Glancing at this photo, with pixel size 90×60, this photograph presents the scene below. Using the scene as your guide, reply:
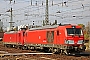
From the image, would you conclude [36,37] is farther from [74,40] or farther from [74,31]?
[74,40]

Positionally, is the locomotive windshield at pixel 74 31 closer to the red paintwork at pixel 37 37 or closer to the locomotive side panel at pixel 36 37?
the red paintwork at pixel 37 37

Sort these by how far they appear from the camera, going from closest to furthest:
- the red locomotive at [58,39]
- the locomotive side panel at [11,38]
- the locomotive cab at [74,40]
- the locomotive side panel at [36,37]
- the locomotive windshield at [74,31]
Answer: the locomotive cab at [74,40] < the red locomotive at [58,39] < the locomotive windshield at [74,31] < the locomotive side panel at [36,37] < the locomotive side panel at [11,38]

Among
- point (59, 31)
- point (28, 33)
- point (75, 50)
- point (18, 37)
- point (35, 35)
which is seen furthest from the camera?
point (18, 37)

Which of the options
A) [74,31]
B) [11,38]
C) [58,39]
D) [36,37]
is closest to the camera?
[74,31]

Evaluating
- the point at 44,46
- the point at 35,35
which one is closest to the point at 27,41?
the point at 35,35

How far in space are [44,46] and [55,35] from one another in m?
3.67

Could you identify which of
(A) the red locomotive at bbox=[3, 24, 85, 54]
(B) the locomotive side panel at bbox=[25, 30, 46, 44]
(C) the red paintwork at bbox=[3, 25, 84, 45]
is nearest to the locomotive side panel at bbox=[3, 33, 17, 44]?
(C) the red paintwork at bbox=[3, 25, 84, 45]

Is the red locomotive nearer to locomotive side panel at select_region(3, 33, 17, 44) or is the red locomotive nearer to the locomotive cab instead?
the locomotive cab

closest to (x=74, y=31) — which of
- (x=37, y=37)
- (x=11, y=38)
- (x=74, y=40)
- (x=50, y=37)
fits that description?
(x=74, y=40)

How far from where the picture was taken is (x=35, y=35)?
32.6 m

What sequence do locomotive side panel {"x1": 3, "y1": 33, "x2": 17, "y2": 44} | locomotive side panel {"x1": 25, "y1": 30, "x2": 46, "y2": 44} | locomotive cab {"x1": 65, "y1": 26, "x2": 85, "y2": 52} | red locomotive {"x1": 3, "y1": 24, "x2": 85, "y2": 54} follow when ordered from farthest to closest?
1. locomotive side panel {"x1": 3, "y1": 33, "x2": 17, "y2": 44}
2. locomotive side panel {"x1": 25, "y1": 30, "x2": 46, "y2": 44}
3. red locomotive {"x1": 3, "y1": 24, "x2": 85, "y2": 54}
4. locomotive cab {"x1": 65, "y1": 26, "x2": 85, "y2": 52}

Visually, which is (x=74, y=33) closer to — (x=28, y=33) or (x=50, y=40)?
(x=50, y=40)

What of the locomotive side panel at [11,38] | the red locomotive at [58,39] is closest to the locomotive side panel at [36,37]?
the red locomotive at [58,39]

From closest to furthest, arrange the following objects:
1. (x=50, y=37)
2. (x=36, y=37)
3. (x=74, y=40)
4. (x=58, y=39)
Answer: (x=74, y=40), (x=58, y=39), (x=50, y=37), (x=36, y=37)
